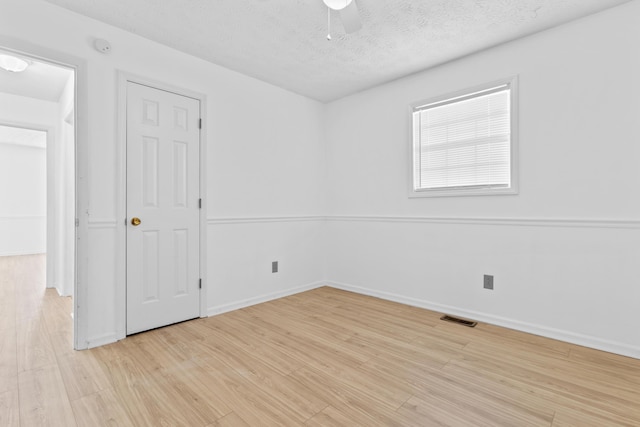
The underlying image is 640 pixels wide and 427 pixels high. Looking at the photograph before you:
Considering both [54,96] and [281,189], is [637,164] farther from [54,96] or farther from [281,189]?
[54,96]

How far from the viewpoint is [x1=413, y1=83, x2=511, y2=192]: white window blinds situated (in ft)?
9.57

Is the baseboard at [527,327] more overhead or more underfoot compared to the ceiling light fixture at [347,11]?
more underfoot

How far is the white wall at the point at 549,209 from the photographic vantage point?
2.31 metres

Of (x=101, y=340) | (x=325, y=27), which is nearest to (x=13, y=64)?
(x=101, y=340)

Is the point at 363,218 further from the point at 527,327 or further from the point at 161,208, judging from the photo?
the point at 161,208

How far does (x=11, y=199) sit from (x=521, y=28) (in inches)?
408

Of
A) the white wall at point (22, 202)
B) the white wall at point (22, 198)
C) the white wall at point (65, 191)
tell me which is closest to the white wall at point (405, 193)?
the white wall at point (65, 191)

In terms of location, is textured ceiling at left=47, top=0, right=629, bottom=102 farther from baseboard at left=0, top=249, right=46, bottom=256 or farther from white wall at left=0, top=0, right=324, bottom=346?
baseboard at left=0, top=249, right=46, bottom=256

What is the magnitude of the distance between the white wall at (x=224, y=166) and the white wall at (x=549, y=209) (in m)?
1.15

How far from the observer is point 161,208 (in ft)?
9.34

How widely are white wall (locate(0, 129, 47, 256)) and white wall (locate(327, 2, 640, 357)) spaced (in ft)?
27.1

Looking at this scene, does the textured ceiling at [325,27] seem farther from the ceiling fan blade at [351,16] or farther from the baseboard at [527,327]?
the baseboard at [527,327]

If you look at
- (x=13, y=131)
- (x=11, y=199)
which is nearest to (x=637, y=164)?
(x=13, y=131)

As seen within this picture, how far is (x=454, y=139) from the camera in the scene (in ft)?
10.6
